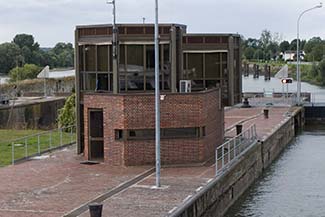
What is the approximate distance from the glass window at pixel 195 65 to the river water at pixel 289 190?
6060mm

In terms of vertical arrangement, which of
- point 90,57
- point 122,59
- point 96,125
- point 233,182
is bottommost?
point 233,182

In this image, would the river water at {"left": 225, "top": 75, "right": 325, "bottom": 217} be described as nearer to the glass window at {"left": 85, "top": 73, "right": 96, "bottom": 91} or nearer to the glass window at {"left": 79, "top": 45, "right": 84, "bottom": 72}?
the glass window at {"left": 85, "top": 73, "right": 96, "bottom": 91}

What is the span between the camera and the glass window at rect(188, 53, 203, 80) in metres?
34.8

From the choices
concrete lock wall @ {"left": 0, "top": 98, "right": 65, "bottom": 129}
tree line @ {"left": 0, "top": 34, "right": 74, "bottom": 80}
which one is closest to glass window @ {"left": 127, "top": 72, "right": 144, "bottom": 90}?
concrete lock wall @ {"left": 0, "top": 98, "right": 65, "bottom": 129}

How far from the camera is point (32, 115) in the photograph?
58094mm

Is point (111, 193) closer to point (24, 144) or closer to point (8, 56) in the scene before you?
point (24, 144)

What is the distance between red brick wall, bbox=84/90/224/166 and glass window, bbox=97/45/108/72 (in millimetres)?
2249

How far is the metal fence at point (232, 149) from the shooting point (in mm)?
24475

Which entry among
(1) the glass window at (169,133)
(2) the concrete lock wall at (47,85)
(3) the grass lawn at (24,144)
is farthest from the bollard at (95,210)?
(2) the concrete lock wall at (47,85)

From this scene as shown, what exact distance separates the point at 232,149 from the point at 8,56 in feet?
328

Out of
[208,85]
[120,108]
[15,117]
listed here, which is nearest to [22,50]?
[15,117]

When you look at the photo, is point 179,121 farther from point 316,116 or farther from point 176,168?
point 316,116

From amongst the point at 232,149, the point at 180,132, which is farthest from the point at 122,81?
the point at 232,149

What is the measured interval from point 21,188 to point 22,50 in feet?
366
